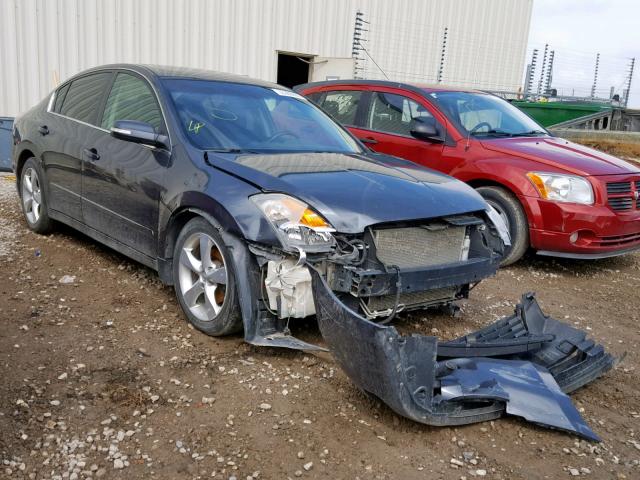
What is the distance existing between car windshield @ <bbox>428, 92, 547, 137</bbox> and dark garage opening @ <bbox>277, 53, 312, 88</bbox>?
31.0ft

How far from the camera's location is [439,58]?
677 inches

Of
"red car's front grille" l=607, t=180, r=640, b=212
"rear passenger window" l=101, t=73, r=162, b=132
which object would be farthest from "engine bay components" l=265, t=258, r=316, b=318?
"red car's front grille" l=607, t=180, r=640, b=212

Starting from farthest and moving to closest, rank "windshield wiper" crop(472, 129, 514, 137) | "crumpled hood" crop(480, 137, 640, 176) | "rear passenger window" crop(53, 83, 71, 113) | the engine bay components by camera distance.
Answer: "windshield wiper" crop(472, 129, 514, 137) → "crumpled hood" crop(480, 137, 640, 176) → "rear passenger window" crop(53, 83, 71, 113) → the engine bay components

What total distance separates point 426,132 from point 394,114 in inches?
26.0

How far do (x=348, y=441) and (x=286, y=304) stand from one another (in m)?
0.81

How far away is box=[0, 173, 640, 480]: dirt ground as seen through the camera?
2561 mm

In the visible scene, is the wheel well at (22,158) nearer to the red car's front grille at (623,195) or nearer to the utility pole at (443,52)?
the red car's front grille at (623,195)

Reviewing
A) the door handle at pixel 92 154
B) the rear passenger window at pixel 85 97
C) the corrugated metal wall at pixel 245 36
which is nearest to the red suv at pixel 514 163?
the rear passenger window at pixel 85 97

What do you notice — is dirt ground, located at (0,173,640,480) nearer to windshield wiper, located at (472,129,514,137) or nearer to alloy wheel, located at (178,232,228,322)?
alloy wheel, located at (178,232,228,322)

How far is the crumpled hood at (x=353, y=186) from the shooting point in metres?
3.34

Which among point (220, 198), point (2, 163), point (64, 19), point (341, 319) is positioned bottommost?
point (2, 163)

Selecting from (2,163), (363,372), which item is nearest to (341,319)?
(363,372)

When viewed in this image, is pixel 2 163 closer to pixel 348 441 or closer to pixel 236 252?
pixel 236 252

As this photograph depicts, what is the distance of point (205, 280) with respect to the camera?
366cm
